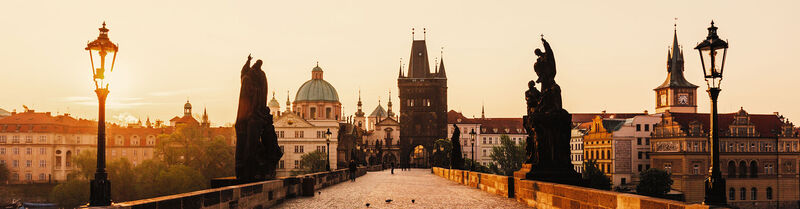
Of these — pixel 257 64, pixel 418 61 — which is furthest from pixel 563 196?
pixel 418 61

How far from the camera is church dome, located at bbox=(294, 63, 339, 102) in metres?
137

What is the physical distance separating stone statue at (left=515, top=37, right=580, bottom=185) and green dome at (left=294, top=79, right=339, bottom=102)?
4698 inches

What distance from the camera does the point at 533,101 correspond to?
18.4 m

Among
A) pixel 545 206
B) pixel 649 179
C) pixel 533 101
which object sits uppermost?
pixel 533 101

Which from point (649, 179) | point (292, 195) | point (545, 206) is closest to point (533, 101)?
point (545, 206)

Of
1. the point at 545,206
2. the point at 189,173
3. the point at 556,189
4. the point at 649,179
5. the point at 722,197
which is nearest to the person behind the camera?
the point at 722,197

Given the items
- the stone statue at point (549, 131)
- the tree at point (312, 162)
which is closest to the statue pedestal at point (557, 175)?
the stone statue at point (549, 131)

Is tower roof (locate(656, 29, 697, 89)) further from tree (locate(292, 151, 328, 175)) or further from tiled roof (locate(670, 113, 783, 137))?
tree (locate(292, 151, 328, 175))

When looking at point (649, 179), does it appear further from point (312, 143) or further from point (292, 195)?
point (292, 195)

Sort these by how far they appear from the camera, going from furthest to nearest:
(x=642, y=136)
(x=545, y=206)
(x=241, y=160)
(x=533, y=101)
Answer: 1. (x=642, y=136)
2. (x=533, y=101)
3. (x=241, y=160)
4. (x=545, y=206)

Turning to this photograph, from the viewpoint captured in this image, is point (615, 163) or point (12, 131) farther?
point (12, 131)

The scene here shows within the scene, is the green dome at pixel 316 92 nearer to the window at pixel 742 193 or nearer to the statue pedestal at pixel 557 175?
the window at pixel 742 193

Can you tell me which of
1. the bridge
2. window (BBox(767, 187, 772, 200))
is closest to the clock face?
window (BBox(767, 187, 772, 200))

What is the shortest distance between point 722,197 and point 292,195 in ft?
45.9
